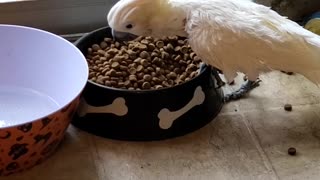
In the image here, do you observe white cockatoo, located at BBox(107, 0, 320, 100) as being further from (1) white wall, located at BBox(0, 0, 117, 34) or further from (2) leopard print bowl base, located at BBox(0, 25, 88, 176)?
(1) white wall, located at BBox(0, 0, 117, 34)

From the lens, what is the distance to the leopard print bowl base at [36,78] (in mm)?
1160

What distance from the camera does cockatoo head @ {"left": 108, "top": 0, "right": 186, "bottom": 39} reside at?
1218 millimetres

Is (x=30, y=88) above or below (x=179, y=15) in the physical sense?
below

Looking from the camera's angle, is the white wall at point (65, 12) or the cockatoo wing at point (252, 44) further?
the white wall at point (65, 12)

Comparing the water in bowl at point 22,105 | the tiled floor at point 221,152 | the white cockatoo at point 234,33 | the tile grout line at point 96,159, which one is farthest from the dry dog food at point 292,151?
the water in bowl at point 22,105

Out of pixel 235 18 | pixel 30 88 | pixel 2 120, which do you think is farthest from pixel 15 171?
pixel 235 18

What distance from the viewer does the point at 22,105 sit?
1258 mm

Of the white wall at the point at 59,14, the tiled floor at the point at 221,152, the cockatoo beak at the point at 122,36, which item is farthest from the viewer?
the white wall at the point at 59,14

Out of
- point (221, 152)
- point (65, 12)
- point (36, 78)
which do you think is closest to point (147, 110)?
point (221, 152)

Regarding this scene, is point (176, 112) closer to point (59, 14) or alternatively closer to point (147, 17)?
point (147, 17)

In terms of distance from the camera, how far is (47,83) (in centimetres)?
130

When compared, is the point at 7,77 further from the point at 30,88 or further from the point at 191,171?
the point at 191,171

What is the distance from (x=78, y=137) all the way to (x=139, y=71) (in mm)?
179

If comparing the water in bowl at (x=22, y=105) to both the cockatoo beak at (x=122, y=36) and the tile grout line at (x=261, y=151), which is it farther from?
the tile grout line at (x=261, y=151)
